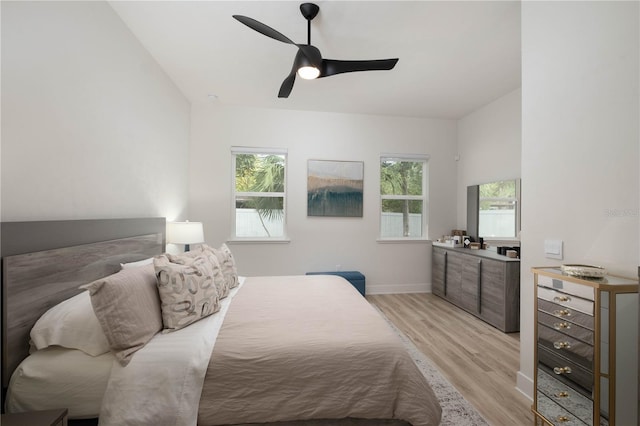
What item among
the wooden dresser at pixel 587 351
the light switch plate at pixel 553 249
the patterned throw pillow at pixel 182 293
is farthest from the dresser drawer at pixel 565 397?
the patterned throw pillow at pixel 182 293

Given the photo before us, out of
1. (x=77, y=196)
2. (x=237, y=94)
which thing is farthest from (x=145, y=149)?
(x=237, y=94)

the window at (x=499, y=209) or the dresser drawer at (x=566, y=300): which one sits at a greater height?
the window at (x=499, y=209)

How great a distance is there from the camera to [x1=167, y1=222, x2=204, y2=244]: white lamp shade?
3039 millimetres

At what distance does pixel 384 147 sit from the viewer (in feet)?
14.4

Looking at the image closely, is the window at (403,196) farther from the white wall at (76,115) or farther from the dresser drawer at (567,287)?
the white wall at (76,115)

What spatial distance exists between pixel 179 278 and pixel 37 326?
2.07ft

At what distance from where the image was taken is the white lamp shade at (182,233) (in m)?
3.04

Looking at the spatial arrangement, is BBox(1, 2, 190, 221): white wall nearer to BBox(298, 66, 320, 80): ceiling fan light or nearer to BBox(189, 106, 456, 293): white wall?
BBox(189, 106, 456, 293): white wall

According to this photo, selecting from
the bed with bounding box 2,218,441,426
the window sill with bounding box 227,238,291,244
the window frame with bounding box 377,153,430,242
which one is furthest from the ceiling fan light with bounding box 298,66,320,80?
the window sill with bounding box 227,238,291,244

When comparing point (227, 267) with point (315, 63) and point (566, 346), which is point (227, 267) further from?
point (566, 346)

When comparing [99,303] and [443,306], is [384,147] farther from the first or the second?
[99,303]

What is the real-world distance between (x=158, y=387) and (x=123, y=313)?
386 mm

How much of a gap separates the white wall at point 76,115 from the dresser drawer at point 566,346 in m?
2.81

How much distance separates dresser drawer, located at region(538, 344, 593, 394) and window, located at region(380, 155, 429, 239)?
2.95 m
